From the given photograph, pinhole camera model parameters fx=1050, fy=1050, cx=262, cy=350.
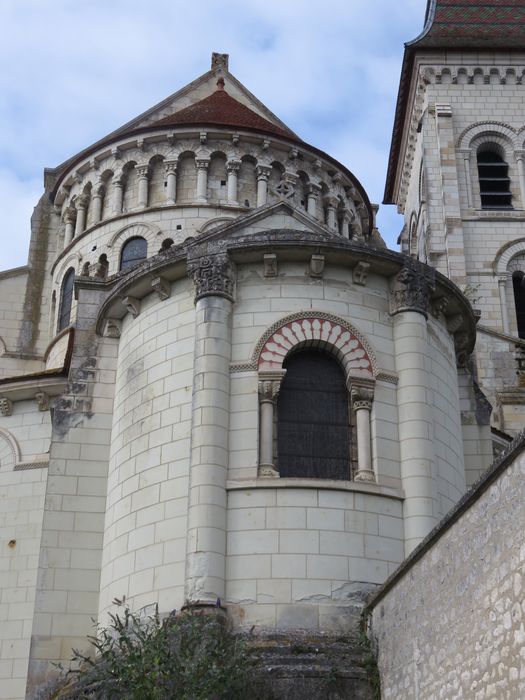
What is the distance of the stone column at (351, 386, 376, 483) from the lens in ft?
53.6

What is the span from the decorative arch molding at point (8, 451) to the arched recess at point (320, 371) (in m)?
6.86

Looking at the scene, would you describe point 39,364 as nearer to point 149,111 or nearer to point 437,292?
point 149,111

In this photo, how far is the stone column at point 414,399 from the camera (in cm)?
1623

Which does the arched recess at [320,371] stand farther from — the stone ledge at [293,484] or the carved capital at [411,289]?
the carved capital at [411,289]

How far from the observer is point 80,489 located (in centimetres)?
1827

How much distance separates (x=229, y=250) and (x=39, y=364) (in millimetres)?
14548

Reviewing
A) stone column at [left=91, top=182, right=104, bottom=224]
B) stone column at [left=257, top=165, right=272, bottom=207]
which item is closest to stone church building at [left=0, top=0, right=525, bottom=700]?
stone column at [left=257, top=165, right=272, bottom=207]

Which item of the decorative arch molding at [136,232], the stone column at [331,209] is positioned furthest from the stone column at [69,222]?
the stone column at [331,209]

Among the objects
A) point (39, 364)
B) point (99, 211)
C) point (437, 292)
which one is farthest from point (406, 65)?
point (437, 292)

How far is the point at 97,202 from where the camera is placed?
104ft

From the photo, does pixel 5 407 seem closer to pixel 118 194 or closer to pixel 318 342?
pixel 318 342

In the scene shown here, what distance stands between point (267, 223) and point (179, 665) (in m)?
9.23

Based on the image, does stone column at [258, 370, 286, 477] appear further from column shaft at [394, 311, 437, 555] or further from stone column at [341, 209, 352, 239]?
stone column at [341, 209, 352, 239]

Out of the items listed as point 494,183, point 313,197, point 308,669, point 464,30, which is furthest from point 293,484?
point 464,30
